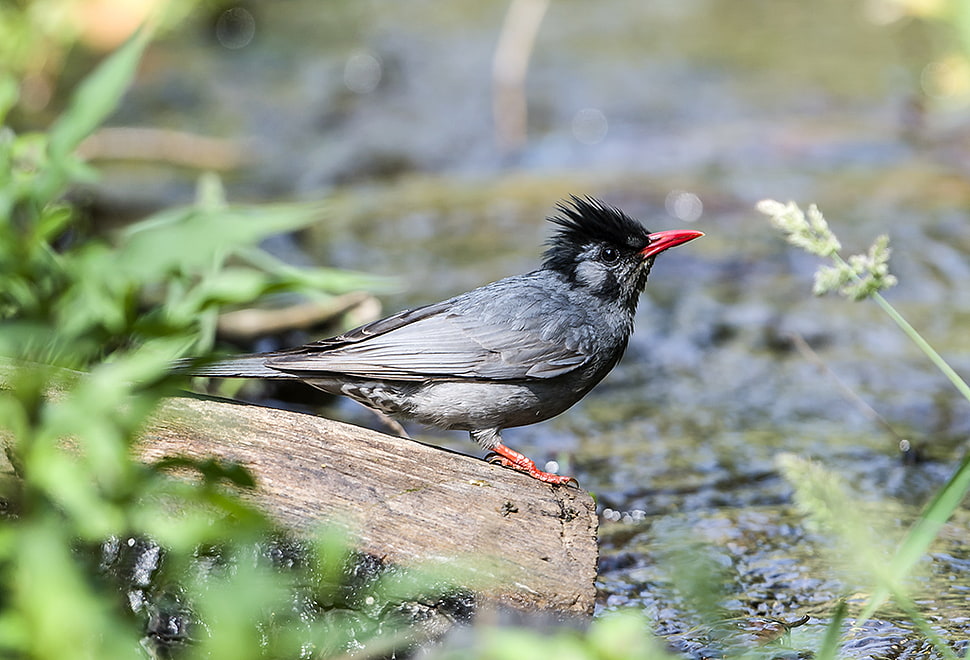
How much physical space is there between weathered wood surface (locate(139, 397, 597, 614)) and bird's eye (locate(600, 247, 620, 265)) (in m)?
1.66

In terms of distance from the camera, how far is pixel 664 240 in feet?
16.0

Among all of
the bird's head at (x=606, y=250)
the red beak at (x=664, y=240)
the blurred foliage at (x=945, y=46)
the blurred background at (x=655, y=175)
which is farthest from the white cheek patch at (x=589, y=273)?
the blurred foliage at (x=945, y=46)

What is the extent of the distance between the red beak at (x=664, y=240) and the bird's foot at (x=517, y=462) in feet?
3.84

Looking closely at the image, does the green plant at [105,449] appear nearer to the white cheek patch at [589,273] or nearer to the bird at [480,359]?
the bird at [480,359]

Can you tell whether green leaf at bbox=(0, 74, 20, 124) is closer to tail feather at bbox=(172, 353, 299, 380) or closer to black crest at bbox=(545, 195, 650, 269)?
tail feather at bbox=(172, 353, 299, 380)

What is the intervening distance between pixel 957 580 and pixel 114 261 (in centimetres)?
318

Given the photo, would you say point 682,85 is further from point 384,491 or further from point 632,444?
point 384,491

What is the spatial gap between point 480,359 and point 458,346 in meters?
0.11

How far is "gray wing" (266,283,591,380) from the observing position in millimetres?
4355

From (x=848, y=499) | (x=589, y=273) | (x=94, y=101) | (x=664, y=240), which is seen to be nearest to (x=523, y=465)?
(x=589, y=273)

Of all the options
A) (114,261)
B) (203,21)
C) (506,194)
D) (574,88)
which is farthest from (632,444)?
(203,21)

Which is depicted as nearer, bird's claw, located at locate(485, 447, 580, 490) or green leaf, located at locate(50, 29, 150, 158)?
green leaf, located at locate(50, 29, 150, 158)

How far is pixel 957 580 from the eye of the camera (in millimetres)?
3967

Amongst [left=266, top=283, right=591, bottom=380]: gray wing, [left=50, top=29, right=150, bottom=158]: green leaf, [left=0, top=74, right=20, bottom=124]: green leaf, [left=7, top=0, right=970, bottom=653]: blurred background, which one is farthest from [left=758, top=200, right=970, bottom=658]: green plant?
[left=0, top=74, right=20, bottom=124]: green leaf
